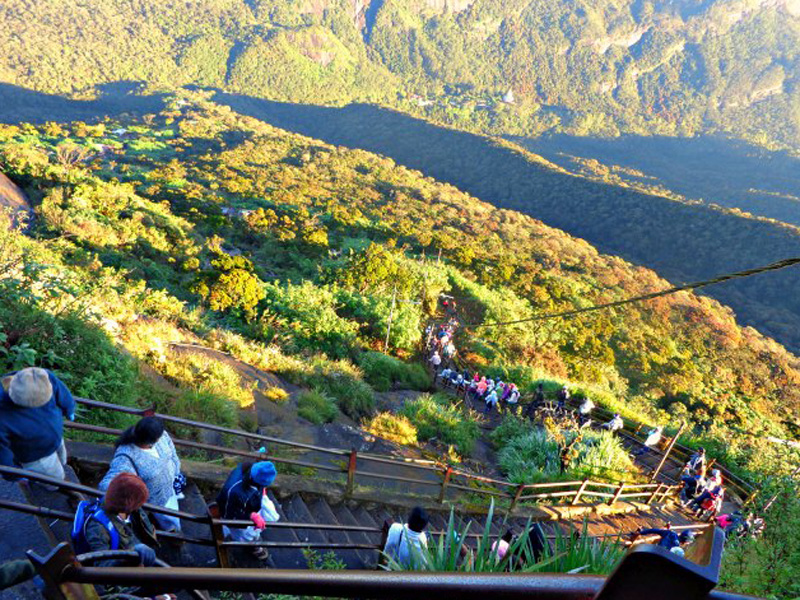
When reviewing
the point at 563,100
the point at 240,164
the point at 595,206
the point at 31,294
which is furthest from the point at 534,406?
the point at 563,100

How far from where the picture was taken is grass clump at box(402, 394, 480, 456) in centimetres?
966

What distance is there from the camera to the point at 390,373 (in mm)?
13258

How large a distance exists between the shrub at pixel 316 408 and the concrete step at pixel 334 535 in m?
3.09

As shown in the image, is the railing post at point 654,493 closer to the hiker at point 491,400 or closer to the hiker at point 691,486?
the hiker at point 691,486

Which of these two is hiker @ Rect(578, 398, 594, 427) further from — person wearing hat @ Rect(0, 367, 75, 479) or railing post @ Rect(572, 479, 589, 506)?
person wearing hat @ Rect(0, 367, 75, 479)

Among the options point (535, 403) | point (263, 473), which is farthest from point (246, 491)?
point (535, 403)

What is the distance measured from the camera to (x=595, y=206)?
69.5 m

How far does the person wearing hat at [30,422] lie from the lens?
279cm

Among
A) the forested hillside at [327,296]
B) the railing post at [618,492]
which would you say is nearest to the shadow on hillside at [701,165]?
the forested hillside at [327,296]

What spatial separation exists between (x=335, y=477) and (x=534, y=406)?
7.92m

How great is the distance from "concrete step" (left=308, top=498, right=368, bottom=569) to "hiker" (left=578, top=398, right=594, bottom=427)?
8.52m

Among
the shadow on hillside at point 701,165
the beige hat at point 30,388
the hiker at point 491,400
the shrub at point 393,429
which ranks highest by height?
the shadow on hillside at point 701,165

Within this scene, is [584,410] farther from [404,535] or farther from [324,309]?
[404,535]

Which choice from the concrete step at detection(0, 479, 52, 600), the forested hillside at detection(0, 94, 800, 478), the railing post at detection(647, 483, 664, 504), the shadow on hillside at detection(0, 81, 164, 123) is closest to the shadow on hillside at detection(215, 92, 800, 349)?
the forested hillside at detection(0, 94, 800, 478)
